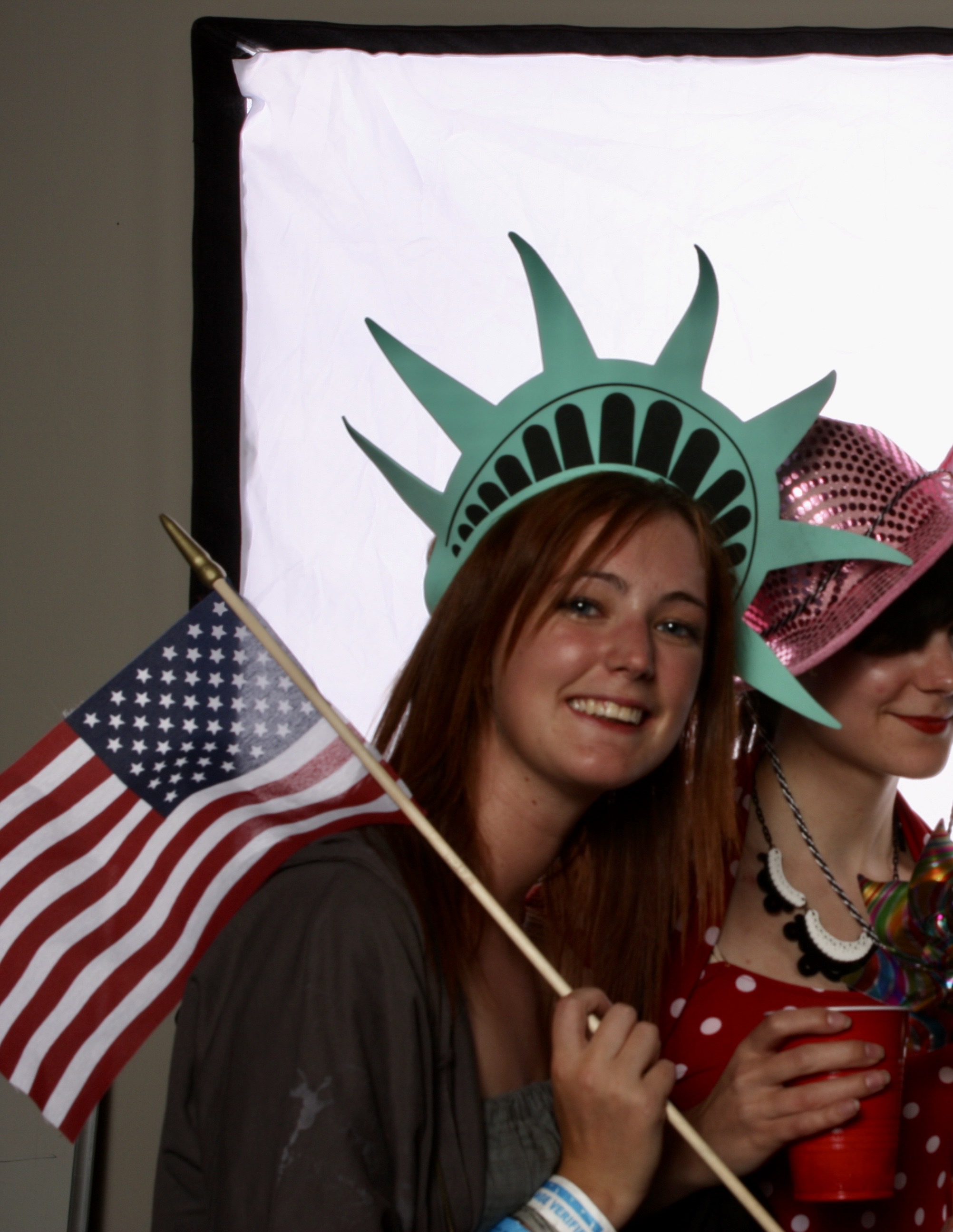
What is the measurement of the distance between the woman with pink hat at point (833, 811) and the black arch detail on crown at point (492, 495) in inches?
12.7

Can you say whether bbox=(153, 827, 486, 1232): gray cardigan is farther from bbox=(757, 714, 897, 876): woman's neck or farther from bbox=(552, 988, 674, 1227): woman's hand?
bbox=(757, 714, 897, 876): woman's neck

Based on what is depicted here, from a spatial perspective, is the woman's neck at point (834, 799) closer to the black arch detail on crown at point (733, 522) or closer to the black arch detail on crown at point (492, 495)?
the black arch detail on crown at point (733, 522)

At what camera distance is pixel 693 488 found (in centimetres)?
122

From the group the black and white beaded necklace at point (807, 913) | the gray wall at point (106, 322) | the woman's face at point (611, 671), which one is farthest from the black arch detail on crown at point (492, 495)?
the gray wall at point (106, 322)

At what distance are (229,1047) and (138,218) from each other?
1515 mm

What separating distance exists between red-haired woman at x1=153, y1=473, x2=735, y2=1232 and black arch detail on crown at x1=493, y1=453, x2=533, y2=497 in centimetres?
4

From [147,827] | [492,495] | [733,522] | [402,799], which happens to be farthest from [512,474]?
[147,827]

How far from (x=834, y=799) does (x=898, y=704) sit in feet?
0.49

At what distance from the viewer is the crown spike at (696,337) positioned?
1188mm

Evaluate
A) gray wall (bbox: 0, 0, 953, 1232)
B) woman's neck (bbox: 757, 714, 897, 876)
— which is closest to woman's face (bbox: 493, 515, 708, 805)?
woman's neck (bbox: 757, 714, 897, 876)

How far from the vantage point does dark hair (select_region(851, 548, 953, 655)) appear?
1.26 m

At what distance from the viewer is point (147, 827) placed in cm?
103

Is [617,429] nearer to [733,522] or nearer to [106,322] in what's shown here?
[733,522]

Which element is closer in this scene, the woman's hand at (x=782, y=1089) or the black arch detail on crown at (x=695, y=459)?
the woman's hand at (x=782, y=1089)
